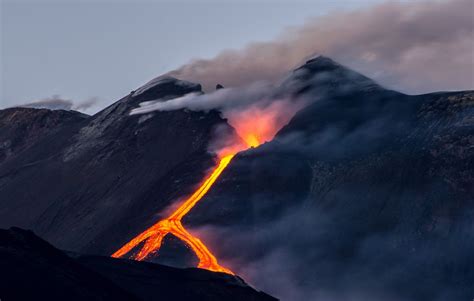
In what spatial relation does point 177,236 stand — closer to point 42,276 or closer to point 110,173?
point 110,173

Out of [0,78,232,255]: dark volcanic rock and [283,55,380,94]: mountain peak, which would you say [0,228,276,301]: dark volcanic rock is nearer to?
[0,78,232,255]: dark volcanic rock

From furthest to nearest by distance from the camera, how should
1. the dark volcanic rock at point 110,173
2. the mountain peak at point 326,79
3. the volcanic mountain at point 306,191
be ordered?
the mountain peak at point 326,79 < the dark volcanic rock at point 110,173 < the volcanic mountain at point 306,191

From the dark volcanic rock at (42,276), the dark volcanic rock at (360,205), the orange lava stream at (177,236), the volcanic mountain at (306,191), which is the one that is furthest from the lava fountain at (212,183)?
the dark volcanic rock at (42,276)

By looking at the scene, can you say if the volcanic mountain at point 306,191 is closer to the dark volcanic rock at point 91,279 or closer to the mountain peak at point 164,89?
the mountain peak at point 164,89

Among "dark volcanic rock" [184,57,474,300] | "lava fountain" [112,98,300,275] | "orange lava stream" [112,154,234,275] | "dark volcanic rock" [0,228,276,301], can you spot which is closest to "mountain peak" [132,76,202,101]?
"lava fountain" [112,98,300,275]

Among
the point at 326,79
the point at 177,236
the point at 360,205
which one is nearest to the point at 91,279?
the point at 177,236

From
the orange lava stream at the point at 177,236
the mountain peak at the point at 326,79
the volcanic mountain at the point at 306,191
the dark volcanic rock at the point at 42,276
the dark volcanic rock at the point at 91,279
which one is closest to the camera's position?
the dark volcanic rock at the point at 42,276

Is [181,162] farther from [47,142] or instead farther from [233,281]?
[233,281]
